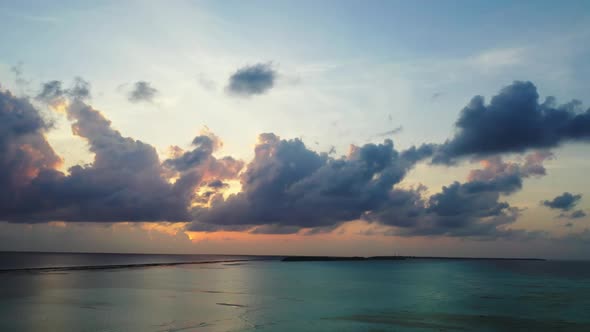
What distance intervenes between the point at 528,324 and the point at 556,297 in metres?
27.0

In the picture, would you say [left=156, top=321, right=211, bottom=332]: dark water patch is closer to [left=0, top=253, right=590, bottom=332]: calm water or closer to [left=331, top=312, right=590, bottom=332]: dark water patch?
[left=0, top=253, right=590, bottom=332]: calm water

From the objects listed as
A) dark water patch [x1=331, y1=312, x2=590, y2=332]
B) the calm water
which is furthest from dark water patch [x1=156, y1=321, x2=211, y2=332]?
dark water patch [x1=331, y1=312, x2=590, y2=332]

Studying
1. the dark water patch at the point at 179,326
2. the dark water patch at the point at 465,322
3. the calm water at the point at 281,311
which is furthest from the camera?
the dark water patch at the point at 465,322

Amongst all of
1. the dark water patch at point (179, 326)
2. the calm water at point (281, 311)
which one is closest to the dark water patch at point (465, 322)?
the calm water at point (281, 311)

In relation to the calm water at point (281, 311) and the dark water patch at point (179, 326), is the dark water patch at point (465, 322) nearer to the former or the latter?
the calm water at point (281, 311)

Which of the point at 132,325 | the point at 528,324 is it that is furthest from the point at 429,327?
the point at 132,325

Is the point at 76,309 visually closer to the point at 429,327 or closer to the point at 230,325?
the point at 230,325

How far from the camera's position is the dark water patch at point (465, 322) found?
115 feet

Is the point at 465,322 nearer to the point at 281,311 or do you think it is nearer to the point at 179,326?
the point at 281,311

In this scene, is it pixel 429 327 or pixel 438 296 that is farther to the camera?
pixel 438 296

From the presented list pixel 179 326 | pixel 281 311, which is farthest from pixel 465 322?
pixel 179 326

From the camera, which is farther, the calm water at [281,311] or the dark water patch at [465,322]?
the dark water patch at [465,322]

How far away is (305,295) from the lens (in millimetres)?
57812

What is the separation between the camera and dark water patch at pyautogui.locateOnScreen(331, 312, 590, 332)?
35.0 metres
